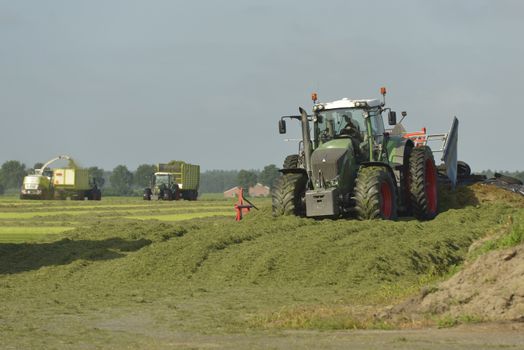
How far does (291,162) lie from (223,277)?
9.17m

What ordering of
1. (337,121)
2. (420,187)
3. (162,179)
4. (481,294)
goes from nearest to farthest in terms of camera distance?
(481,294) → (420,187) → (337,121) → (162,179)

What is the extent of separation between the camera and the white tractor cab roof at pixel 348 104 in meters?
23.1

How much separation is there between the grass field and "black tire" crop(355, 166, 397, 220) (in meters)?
0.93

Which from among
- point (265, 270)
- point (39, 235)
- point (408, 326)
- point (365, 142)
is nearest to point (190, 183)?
point (39, 235)

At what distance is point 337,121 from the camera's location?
23.5 metres

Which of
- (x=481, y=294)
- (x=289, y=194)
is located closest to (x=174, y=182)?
(x=289, y=194)

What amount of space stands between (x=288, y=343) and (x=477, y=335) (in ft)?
6.72

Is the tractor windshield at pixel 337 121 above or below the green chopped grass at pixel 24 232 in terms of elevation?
above

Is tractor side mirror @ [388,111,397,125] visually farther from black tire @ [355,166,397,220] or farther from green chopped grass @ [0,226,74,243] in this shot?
green chopped grass @ [0,226,74,243]

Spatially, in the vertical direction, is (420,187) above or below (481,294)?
above

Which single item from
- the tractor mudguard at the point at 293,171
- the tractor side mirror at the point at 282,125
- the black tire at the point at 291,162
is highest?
the tractor side mirror at the point at 282,125

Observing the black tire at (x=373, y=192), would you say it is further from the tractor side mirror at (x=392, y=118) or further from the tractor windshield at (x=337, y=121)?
the tractor windshield at (x=337, y=121)

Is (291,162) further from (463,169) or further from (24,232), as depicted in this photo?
(24,232)

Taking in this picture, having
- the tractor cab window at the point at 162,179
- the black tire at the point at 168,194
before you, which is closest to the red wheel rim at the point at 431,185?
the black tire at the point at 168,194
